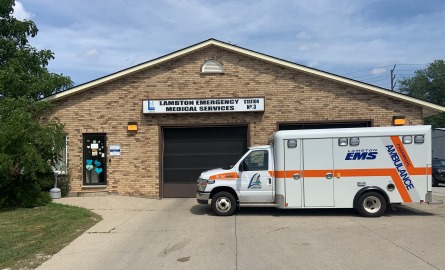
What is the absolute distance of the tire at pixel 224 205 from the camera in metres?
11.0

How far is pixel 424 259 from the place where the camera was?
659 cm

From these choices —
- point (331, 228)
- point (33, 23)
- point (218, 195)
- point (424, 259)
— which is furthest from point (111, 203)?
point (33, 23)

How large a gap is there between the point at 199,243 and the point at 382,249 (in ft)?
11.0

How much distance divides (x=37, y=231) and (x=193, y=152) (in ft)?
23.3

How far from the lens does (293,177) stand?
10.8 m

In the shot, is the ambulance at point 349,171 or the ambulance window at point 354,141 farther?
the ambulance window at point 354,141

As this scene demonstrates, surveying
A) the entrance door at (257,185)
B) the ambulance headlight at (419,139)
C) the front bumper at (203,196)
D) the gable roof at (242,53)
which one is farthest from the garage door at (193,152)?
the ambulance headlight at (419,139)

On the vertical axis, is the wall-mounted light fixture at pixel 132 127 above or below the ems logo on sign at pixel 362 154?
above

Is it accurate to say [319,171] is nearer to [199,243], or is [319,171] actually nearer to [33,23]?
[199,243]

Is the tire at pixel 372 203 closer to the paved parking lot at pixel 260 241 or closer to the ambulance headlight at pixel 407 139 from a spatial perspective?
the paved parking lot at pixel 260 241

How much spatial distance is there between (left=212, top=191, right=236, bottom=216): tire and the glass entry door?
→ 6.16 metres

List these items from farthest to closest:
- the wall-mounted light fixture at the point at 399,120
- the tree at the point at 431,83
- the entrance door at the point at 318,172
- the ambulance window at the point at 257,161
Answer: the tree at the point at 431,83 < the wall-mounted light fixture at the point at 399,120 < the ambulance window at the point at 257,161 < the entrance door at the point at 318,172

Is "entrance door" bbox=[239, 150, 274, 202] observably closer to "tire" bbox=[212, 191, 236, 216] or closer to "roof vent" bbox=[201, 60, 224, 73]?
"tire" bbox=[212, 191, 236, 216]

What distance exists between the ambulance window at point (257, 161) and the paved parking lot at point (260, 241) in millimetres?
1283
